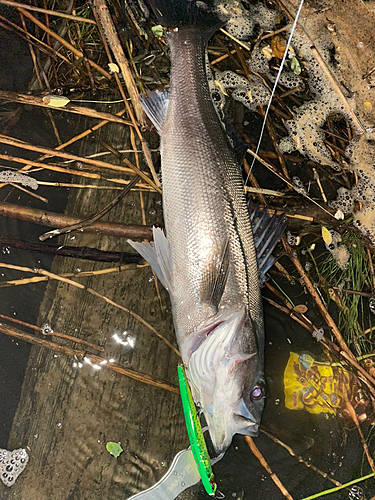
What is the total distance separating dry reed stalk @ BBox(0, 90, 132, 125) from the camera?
2.80m

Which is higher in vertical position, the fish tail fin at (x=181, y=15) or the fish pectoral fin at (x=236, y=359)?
the fish tail fin at (x=181, y=15)

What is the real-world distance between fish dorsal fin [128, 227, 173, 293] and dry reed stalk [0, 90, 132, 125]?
41.2 inches

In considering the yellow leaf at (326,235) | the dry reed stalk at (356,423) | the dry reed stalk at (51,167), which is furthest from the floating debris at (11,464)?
the yellow leaf at (326,235)

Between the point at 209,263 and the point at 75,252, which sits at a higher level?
the point at 209,263

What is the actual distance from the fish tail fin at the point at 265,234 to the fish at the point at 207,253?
0.01 metres

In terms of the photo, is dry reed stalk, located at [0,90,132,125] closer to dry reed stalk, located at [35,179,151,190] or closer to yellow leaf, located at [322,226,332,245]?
dry reed stalk, located at [35,179,151,190]

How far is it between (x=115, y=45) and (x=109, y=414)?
2804 millimetres

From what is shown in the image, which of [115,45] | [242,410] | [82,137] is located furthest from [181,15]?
[242,410]

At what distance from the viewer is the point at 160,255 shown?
2.43 meters

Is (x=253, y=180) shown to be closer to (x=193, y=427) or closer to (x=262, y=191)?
(x=262, y=191)

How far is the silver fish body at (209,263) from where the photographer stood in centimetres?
215

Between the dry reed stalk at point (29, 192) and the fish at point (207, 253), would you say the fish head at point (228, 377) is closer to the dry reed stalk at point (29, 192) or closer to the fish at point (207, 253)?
the fish at point (207, 253)

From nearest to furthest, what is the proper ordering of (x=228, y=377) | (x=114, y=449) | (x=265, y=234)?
(x=228, y=377) → (x=265, y=234) → (x=114, y=449)

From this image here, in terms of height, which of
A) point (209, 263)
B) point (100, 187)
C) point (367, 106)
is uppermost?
point (367, 106)
